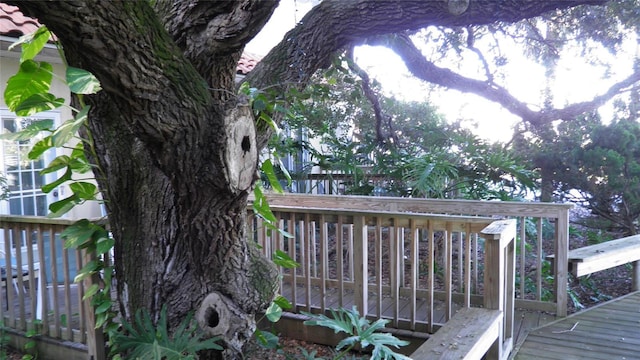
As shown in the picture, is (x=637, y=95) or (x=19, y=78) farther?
(x=637, y=95)

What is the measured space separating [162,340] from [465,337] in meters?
1.62

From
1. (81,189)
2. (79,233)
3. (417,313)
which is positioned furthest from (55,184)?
(417,313)

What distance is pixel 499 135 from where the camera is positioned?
9.17 metres

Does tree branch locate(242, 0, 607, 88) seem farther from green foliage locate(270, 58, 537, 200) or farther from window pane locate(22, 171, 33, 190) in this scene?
window pane locate(22, 171, 33, 190)

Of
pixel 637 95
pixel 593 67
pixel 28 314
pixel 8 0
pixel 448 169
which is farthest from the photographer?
pixel 593 67

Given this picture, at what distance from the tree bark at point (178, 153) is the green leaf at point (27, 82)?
0.29m

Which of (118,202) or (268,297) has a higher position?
(118,202)

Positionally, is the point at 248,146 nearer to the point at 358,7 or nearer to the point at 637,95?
the point at 358,7

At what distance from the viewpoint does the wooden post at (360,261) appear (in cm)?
338

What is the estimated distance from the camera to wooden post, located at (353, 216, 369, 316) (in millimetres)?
3375

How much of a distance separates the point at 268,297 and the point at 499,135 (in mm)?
8137

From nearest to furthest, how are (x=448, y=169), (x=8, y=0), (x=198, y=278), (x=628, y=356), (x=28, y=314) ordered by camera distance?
(x=8, y=0) → (x=198, y=278) → (x=628, y=356) → (x=28, y=314) → (x=448, y=169)

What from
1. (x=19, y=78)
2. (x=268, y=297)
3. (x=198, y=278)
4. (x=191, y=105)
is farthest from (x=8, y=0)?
(x=268, y=297)

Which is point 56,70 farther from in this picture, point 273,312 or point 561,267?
point 561,267
